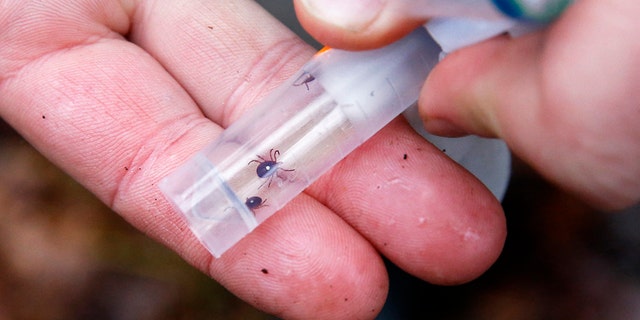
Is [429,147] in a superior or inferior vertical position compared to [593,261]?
superior

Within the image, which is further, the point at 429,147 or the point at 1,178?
the point at 1,178

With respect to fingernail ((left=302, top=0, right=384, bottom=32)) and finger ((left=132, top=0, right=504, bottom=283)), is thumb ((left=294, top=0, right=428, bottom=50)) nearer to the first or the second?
fingernail ((left=302, top=0, right=384, bottom=32))

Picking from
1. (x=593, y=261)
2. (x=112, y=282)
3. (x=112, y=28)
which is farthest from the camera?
(x=112, y=282)

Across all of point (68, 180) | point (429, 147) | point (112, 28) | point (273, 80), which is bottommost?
point (68, 180)

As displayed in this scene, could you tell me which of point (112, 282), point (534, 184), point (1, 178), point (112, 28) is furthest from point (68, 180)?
point (534, 184)

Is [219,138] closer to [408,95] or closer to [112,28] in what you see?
[408,95]

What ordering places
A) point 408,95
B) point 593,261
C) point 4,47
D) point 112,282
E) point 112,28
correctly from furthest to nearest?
point 112,282, point 593,261, point 112,28, point 4,47, point 408,95

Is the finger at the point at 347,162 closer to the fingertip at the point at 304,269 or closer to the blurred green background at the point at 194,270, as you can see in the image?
the fingertip at the point at 304,269

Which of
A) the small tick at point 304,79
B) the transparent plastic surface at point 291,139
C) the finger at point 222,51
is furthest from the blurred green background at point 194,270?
the small tick at point 304,79
